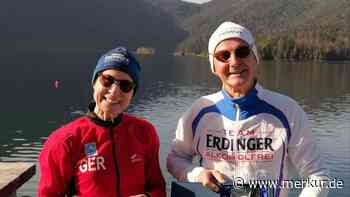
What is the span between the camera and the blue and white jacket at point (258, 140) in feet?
11.5

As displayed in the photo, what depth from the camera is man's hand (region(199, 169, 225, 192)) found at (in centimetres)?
341

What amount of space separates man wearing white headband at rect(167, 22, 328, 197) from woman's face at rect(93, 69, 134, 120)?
671 mm

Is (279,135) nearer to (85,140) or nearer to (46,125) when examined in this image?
→ (85,140)

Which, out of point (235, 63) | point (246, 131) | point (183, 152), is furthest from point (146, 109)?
point (235, 63)

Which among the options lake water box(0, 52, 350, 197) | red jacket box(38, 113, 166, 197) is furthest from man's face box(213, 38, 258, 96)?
lake water box(0, 52, 350, 197)

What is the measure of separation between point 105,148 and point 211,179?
793 millimetres

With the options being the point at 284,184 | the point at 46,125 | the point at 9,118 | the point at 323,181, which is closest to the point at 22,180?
the point at 284,184

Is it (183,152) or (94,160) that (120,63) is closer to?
(94,160)

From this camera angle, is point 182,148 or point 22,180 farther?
point 22,180

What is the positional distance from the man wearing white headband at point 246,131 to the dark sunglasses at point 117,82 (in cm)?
65

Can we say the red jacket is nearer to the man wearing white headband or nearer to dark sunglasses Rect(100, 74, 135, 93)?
dark sunglasses Rect(100, 74, 135, 93)

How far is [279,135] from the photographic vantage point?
3.56m

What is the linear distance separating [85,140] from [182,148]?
2.77ft

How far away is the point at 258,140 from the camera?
3576 millimetres
